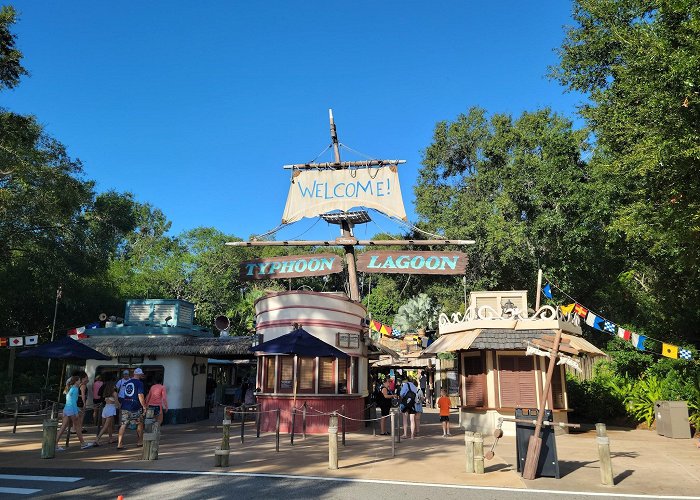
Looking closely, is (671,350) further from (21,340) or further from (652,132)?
(21,340)

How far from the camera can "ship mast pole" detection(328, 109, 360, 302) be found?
20375mm

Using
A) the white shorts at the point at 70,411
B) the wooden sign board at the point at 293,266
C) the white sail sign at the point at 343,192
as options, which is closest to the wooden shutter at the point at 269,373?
the wooden sign board at the point at 293,266

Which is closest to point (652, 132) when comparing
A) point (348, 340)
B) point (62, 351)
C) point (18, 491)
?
point (348, 340)

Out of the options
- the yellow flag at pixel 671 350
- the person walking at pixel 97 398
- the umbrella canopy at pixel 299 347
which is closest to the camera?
the umbrella canopy at pixel 299 347

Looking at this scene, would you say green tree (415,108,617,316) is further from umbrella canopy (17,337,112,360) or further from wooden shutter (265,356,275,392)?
umbrella canopy (17,337,112,360)

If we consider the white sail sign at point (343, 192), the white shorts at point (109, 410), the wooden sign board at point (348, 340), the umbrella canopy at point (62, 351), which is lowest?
the white shorts at point (109, 410)

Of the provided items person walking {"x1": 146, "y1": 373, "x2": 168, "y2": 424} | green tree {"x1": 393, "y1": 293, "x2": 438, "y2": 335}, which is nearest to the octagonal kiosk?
person walking {"x1": 146, "y1": 373, "x2": 168, "y2": 424}

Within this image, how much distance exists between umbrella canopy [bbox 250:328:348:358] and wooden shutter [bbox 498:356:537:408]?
6.26 meters

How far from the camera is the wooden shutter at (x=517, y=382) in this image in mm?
16766

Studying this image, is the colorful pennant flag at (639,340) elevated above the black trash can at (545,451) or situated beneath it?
elevated above

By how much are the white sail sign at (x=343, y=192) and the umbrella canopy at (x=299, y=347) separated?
9.17 m

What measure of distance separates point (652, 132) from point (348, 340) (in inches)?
406

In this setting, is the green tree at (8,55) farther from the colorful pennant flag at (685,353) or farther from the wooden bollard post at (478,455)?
the colorful pennant flag at (685,353)

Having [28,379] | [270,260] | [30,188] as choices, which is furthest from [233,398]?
[30,188]
